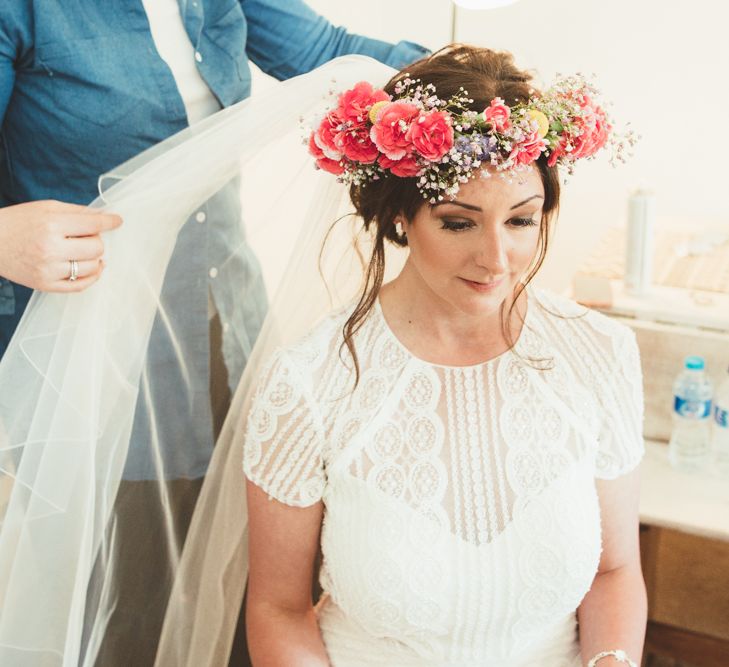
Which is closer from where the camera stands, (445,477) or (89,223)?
(89,223)

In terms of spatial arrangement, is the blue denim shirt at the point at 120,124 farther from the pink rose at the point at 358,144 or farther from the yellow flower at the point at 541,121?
the yellow flower at the point at 541,121

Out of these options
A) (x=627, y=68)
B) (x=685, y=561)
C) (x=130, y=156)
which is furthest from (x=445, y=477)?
(x=627, y=68)

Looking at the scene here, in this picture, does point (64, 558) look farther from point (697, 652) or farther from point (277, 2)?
point (697, 652)

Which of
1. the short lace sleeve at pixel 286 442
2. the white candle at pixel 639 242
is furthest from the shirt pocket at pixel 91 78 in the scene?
the white candle at pixel 639 242

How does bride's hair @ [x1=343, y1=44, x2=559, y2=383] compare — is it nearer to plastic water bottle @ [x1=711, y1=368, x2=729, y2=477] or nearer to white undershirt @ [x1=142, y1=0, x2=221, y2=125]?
white undershirt @ [x1=142, y1=0, x2=221, y2=125]

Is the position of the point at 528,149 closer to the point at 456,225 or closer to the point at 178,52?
the point at 456,225

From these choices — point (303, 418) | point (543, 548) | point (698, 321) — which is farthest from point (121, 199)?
point (698, 321)

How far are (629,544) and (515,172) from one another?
63 cm

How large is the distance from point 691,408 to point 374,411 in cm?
79

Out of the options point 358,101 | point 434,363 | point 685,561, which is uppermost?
point 358,101

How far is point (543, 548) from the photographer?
1.18 m

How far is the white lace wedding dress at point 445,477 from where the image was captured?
118 centimetres

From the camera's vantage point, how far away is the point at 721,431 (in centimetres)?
166

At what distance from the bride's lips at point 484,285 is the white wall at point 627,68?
1.31 meters
